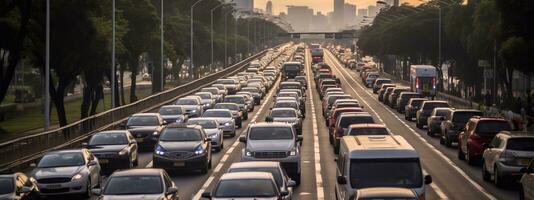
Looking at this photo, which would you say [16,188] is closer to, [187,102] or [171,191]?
[171,191]

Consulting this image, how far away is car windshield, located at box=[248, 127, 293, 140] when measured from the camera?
32562 mm

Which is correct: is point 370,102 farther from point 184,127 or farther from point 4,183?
point 4,183

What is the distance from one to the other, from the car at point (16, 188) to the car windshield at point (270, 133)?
985 centimetres

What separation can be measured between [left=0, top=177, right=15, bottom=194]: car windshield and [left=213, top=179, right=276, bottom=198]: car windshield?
4.64 metres

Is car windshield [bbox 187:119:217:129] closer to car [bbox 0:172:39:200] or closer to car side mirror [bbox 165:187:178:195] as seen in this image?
car [bbox 0:172:39:200]

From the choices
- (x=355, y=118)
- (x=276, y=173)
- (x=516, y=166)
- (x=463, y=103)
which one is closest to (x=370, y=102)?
(x=463, y=103)

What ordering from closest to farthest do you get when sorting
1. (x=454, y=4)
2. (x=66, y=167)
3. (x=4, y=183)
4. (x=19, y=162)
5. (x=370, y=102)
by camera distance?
(x=4, y=183) < (x=66, y=167) < (x=19, y=162) < (x=370, y=102) < (x=454, y=4)

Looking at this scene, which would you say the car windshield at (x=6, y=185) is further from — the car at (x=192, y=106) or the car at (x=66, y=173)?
the car at (x=192, y=106)

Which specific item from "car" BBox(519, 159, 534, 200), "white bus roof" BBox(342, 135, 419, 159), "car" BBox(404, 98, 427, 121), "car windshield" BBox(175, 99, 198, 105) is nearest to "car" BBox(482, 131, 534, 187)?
"car" BBox(519, 159, 534, 200)

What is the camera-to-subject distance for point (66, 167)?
2828cm

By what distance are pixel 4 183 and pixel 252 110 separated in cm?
5264

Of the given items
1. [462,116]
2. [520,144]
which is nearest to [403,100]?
[462,116]

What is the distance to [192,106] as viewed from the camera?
60469 millimetres

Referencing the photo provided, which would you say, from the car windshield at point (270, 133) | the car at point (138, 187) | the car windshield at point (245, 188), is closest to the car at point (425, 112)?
the car windshield at point (270, 133)
